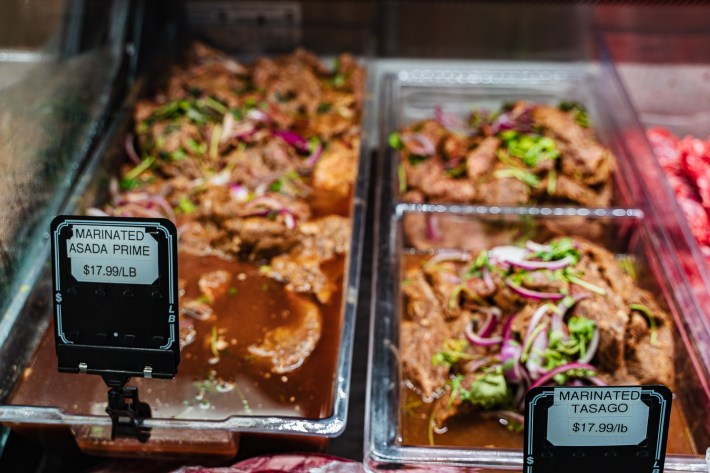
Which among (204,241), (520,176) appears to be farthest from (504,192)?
(204,241)

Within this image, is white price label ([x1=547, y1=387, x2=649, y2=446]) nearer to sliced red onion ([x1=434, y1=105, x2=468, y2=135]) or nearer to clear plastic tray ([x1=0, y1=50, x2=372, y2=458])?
clear plastic tray ([x1=0, y1=50, x2=372, y2=458])

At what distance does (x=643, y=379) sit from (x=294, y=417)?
907 mm

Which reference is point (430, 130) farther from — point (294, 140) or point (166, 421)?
point (166, 421)

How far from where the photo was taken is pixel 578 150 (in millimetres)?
2758

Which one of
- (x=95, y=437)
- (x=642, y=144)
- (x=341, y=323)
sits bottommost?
(x=95, y=437)

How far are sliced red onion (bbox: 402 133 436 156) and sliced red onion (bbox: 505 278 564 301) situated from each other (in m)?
0.84

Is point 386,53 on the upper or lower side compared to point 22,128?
upper

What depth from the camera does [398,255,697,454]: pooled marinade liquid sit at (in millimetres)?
1884

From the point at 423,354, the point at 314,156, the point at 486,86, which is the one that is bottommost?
the point at 423,354

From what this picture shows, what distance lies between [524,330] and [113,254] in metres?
1.08

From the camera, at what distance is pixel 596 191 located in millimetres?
2734

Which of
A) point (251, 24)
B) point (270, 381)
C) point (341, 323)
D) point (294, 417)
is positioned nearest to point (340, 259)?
point (341, 323)

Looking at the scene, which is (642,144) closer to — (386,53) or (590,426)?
(386,53)

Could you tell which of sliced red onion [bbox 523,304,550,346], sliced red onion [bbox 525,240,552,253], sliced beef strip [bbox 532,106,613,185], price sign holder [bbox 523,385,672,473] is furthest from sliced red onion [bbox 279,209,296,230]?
price sign holder [bbox 523,385,672,473]
